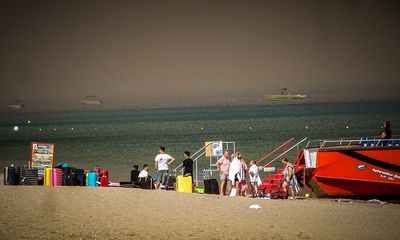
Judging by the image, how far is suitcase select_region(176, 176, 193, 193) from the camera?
2420 cm

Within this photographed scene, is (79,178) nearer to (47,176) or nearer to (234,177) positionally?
(47,176)

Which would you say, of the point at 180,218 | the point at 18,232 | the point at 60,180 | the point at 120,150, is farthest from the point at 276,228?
the point at 120,150

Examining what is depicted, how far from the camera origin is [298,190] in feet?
81.3

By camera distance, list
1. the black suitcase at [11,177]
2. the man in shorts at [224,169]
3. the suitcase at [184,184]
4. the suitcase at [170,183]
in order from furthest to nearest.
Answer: the suitcase at [170,183] < the man in shorts at [224,169] < the suitcase at [184,184] < the black suitcase at [11,177]

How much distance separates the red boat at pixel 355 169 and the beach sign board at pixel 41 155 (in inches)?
289

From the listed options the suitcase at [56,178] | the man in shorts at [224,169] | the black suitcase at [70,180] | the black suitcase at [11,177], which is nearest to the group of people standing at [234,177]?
the man in shorts at [224,169]

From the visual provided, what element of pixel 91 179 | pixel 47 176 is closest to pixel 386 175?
pixel 91 179

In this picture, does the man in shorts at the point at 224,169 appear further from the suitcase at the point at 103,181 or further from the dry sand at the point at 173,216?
the suitcase at the point at 103,181

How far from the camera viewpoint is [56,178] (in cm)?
2391

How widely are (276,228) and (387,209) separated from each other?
4407mm

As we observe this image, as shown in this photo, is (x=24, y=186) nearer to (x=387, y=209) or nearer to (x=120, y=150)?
(x=387, y=209)

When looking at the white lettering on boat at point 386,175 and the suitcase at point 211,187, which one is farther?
the suitcase at point 211,187

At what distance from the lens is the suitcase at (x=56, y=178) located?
23891 mm

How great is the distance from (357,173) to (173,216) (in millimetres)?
6684
